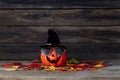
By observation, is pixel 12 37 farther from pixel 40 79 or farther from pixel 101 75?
pixel 101 75

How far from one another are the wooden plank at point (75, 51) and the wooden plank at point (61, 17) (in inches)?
9.3

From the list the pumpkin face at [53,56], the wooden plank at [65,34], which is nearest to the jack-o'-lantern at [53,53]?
the pumpkin face at [53,56]

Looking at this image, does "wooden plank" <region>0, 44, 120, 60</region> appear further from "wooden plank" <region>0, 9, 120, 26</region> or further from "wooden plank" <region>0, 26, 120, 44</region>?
"wooden plank" <region>0, 9, 120, 26</region>

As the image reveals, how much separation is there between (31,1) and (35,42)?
16.6 inches

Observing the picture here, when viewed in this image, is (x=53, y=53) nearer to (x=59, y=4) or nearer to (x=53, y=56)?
(x=53, y=56)

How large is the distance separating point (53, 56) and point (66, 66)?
18cm

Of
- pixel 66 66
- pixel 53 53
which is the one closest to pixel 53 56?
pixel 53 53

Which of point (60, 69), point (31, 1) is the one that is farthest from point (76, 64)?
point (31, 1)

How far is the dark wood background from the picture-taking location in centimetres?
370

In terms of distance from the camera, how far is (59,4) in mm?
3703

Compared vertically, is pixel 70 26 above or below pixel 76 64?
above

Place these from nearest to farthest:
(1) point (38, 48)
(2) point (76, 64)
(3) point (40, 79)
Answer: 1. (3) point (40, 79)
2. (2) point (76, 64)
3. (1) point (38, 48)

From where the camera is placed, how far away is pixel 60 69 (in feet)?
10.8

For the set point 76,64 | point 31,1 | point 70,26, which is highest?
point 31,1
